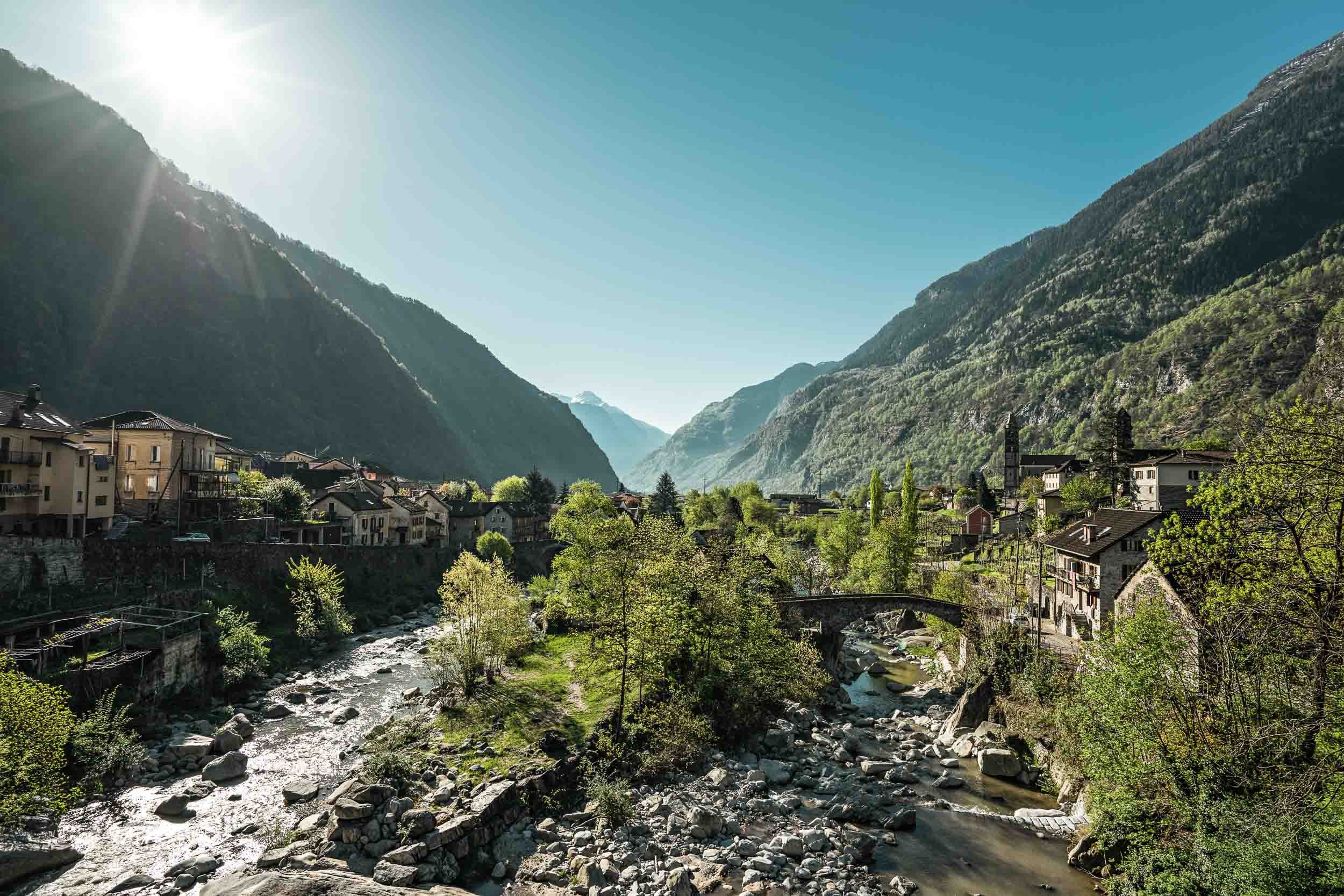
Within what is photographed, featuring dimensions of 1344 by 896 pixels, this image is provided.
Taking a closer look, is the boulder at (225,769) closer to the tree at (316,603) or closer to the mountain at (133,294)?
the tree at (316,603)

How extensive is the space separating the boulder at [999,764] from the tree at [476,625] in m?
26.1

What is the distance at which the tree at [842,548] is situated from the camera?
7762 cm

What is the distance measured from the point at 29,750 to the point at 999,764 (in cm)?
3960

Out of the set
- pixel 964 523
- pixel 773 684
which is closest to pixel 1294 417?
pixel 773 684

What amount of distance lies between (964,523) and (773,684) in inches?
3445

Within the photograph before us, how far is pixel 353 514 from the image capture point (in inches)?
2852

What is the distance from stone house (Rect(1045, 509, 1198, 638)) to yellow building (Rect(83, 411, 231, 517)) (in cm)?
7353

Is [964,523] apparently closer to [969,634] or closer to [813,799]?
[969,634]

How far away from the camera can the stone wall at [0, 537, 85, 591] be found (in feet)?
117

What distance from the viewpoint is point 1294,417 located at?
1288 centimetres

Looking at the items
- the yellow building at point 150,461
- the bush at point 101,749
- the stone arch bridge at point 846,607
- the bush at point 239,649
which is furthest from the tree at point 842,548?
the yellow building at point 150,461

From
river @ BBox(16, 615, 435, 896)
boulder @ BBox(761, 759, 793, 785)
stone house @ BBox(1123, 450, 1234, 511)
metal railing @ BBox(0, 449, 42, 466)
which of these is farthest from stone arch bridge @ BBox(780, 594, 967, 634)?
metal railing @ BBox(0, 449, 42, 466)

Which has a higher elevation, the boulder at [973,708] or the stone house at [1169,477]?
the stone house at [1169,477]

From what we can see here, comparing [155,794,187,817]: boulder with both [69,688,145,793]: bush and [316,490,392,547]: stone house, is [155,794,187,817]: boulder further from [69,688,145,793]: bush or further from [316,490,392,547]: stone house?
[316,490,392,547]: stone house
